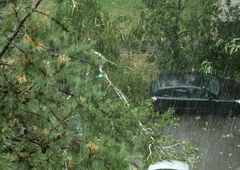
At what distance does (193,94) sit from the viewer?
554 inches

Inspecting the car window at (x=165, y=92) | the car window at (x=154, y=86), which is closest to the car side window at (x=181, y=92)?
the car window at (x=165, y=92)

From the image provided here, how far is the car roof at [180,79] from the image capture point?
14048mm

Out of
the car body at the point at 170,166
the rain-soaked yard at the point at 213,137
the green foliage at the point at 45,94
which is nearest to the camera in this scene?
the green foliage at the point at 45,94

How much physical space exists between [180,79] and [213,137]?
6.39ft

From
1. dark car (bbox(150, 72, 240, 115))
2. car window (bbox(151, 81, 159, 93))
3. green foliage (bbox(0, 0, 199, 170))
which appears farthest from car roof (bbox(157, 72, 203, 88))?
green foliage (bbox(0, 0, 199, 170))

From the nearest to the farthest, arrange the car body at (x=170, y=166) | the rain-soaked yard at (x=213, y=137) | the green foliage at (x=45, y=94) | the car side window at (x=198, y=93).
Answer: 1. the green foliage at (x=45, y=94)
2. the car body at (x=170, y=166)
3. the rain-soaked yard at (x=213, y=137)
4. the car side window at (x=198, y=93)

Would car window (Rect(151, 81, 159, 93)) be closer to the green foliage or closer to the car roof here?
the car roof

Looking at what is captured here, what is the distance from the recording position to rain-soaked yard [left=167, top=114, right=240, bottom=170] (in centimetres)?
1241

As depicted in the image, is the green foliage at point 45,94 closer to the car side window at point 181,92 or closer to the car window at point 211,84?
the car side window at point 181,92

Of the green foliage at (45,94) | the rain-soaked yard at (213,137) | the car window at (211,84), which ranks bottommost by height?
the rain-soaked yard at (213,137)

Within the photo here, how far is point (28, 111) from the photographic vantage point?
472 centimetres

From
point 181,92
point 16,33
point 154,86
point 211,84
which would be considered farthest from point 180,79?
point 16,33

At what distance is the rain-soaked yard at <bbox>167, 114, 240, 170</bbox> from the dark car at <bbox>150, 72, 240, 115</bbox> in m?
0.29

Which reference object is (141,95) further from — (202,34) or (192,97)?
(202,34)
